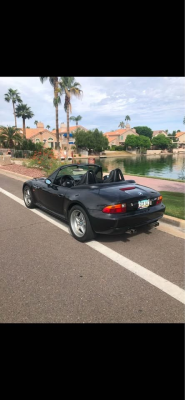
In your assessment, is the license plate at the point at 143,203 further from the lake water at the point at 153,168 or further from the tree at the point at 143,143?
the tree at the point at 143,143

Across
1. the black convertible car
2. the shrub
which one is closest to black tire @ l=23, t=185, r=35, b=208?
the black convertible car

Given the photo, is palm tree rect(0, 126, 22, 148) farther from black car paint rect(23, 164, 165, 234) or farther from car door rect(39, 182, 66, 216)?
black car paint rect(23, 164, 165, 234)

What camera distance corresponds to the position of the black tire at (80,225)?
393cm

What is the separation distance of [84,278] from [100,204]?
1190 millimetres

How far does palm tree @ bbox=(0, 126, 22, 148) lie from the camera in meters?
34.7

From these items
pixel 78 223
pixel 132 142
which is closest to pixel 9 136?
pixel 78 223

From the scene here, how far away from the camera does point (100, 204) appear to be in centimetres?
370

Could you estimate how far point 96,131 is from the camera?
6519cm

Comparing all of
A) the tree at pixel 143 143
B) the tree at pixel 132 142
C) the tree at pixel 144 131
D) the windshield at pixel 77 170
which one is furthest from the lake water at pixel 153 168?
the tree at pixel 144 131

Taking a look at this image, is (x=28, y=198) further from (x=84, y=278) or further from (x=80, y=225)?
(x=84, y=278)
